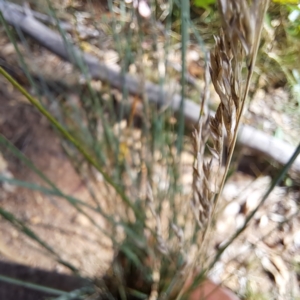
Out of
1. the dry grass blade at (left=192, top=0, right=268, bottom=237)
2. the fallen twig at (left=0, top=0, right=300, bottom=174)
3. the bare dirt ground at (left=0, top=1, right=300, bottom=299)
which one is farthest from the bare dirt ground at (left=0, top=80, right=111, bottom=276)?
the dry grass blade at (left=192, top=0, right=268, bottom=237)

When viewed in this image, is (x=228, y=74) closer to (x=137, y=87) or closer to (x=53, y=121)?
(x=53, y=121)

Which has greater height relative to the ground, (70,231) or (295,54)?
(295,54)

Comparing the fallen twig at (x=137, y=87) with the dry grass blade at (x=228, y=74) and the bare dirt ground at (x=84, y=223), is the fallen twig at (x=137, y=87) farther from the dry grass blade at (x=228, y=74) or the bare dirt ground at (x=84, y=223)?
the dry grass blade at (x=228, y=74)

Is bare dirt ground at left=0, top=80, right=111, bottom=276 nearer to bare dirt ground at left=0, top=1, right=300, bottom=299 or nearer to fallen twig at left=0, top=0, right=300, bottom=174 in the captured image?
bare dirt ground at left=0, top=1, right=300, bottom=299

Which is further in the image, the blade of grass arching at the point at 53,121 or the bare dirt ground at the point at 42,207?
the bare dirt ground at the point at 42,207

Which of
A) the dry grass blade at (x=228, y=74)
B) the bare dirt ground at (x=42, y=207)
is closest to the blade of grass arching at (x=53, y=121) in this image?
the dry grass blade at (x=228, y=74)

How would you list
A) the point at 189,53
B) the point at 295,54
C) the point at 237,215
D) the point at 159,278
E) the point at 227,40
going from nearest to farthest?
the point at 227,40
the point at 159,278
the point at 237,215
the point at 295,54
the point at 189,53

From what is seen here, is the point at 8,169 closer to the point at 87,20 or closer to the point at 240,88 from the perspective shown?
the point at 87,20

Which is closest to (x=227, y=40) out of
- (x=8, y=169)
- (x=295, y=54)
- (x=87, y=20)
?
(x=8, y=169)
